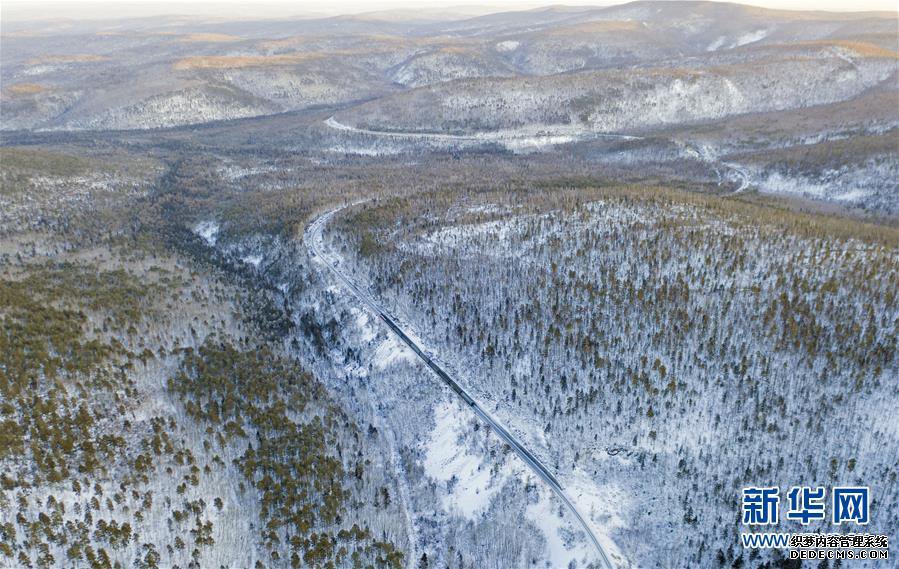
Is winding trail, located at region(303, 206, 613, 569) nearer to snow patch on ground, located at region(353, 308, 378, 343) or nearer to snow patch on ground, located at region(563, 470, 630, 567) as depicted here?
snow patch on ground, located at region(563, 470, 630, 567)

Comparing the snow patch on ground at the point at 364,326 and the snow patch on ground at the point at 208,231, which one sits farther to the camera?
the snow patch on ground at the point at 208,231

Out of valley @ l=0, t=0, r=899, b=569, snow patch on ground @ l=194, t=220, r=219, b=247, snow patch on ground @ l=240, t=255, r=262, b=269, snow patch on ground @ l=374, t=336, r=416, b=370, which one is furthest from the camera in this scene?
snow patch on ground @ l=194, t=220, r=219, b=247

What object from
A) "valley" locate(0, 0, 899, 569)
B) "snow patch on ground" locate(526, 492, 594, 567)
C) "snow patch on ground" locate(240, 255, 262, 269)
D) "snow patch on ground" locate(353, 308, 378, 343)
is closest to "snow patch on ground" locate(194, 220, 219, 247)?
"valley" locate(0, 0, 899, 569)

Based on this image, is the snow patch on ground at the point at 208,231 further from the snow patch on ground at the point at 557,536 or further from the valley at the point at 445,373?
the snow patch on ground at the point at 557,536

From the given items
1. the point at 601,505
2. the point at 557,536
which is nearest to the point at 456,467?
the point at 557,536

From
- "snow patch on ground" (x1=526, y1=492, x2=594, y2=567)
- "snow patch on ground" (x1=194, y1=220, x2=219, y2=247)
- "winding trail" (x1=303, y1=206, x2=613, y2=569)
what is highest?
"snow patch on ground" (x1=194, y1=220, x2=219, y2=247)

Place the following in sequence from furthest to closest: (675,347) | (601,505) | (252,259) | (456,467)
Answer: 1. (252,259)
2. (675,347)
3. (456,467)
4. (601,505)

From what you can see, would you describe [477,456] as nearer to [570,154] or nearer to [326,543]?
[326,543]

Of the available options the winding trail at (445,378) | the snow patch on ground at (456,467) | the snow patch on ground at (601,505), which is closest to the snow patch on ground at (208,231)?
the winding trail at (445,378)

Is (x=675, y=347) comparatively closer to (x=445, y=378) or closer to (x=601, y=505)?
(x=601, y=505)

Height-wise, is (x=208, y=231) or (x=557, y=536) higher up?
(x=208, y=231)
